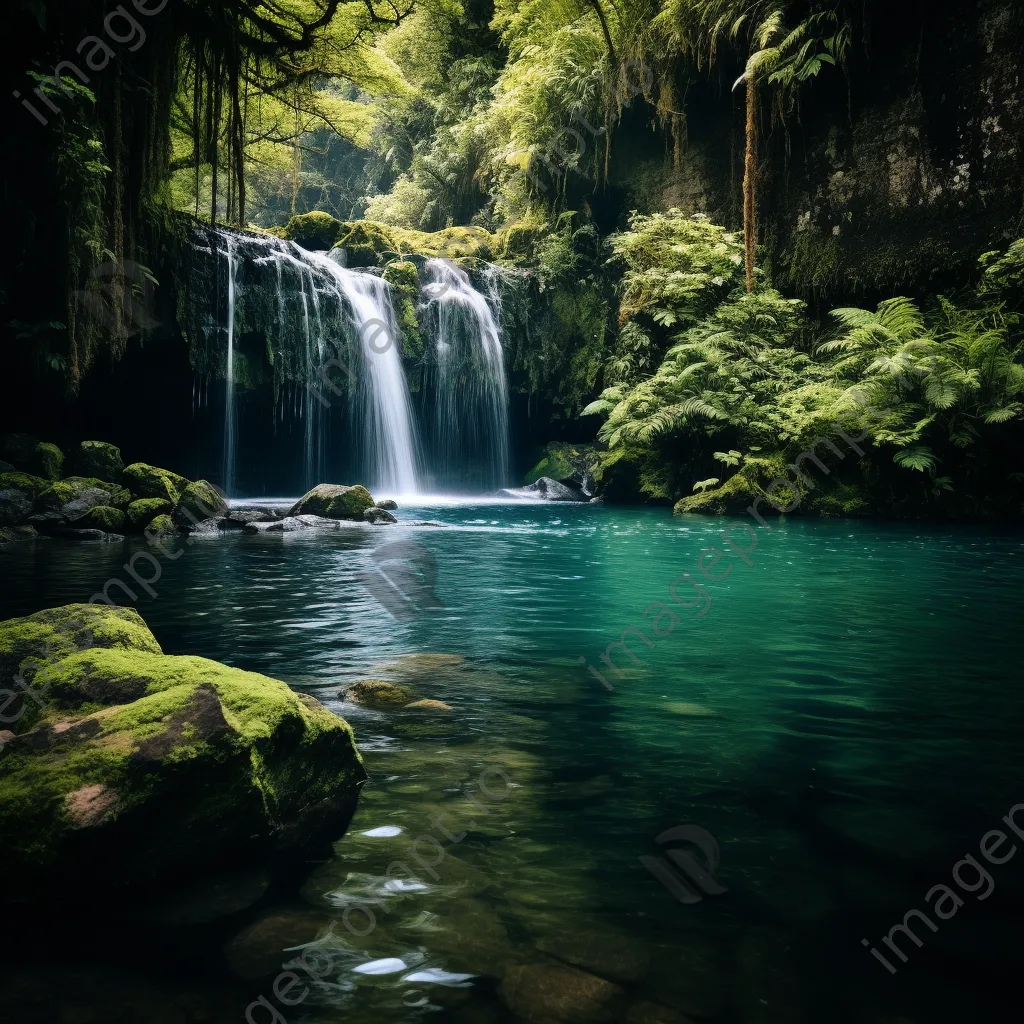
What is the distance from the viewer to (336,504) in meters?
15.5

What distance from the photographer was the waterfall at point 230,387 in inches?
690

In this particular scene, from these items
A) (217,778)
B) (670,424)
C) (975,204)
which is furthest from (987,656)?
(975,204)

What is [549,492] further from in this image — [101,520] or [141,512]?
[101,520]

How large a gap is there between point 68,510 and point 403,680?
970 cm

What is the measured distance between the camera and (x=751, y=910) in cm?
248

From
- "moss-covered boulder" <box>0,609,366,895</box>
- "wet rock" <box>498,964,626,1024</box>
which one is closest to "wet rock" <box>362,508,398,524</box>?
"moss-covered boulder" <box>0,609,366,895</box>

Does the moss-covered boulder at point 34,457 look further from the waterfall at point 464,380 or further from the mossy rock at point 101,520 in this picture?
the waterfall at point 464,380

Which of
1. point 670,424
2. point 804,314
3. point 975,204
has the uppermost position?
point 975,204

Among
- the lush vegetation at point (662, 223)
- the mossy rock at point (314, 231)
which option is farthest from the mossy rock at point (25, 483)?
the mossy rock at point (314, 231)

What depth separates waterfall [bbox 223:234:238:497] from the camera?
57.5 feet

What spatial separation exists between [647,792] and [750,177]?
17.9 meters

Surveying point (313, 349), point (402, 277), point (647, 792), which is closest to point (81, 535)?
point (313, 349)

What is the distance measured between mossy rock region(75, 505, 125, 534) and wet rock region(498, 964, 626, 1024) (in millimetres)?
11721

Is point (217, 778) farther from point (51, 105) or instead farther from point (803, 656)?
point (51, 105)
